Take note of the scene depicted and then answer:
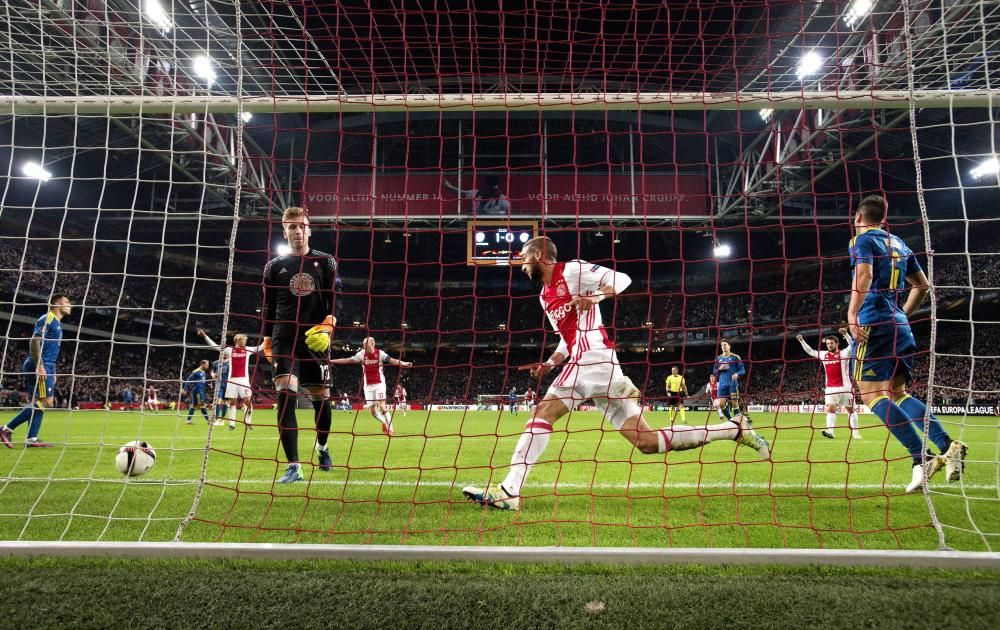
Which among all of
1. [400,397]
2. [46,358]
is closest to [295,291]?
[46,358]

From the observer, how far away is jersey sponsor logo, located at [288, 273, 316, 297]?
483cm

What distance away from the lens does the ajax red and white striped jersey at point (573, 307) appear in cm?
404

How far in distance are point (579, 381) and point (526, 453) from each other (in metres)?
0.63

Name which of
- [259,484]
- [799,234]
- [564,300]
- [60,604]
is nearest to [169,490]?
[259,484]

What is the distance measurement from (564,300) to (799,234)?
33880 millimetres

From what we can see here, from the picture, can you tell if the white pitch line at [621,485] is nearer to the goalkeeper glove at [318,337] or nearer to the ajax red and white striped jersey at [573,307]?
the goalkeeper glove at [318,337]

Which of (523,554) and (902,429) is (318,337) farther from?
(902,429)

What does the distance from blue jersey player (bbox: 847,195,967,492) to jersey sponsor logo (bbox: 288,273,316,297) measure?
4337mm

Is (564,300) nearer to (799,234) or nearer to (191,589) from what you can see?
(191,589)

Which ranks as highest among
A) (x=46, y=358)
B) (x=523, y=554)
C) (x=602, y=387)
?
(x=46, y=358)

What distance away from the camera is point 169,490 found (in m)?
4.44

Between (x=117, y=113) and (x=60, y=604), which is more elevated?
(x=117, y=113)

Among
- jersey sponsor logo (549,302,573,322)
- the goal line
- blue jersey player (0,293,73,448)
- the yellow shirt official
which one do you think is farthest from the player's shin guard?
the yellow shirt official

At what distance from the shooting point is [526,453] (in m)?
3.81
